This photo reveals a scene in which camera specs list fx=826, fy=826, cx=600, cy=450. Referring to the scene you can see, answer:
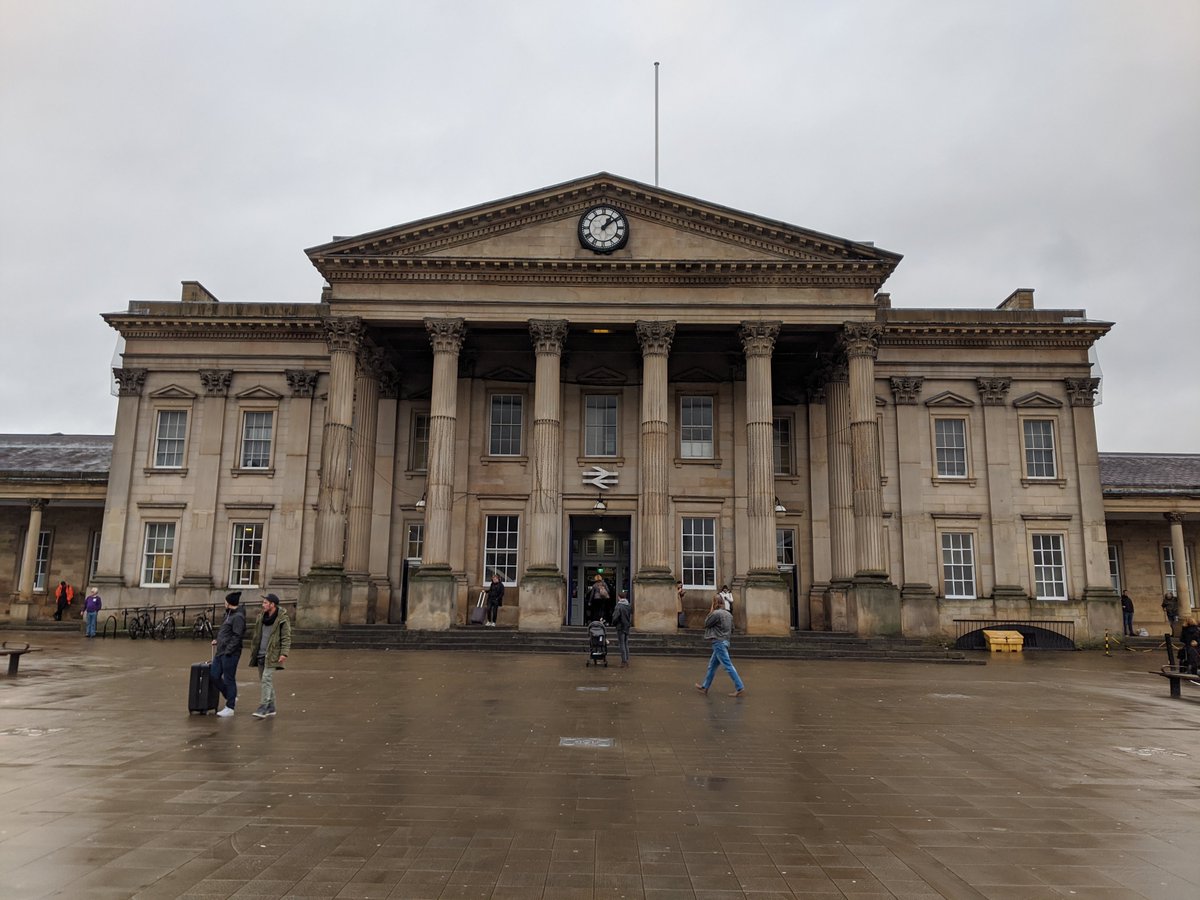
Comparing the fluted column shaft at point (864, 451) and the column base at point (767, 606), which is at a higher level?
the fluted column shaft at point (864, 451)

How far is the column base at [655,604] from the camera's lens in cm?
2550

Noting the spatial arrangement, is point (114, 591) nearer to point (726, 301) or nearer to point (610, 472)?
point (610, 472)

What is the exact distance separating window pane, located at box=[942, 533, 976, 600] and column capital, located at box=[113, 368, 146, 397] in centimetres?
3185

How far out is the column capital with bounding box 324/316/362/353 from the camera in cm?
2783

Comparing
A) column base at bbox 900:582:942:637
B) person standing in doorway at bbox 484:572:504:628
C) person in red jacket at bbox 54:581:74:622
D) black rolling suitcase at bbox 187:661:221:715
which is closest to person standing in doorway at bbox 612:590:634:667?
person standing in doorway at bbox 484:572:504:628

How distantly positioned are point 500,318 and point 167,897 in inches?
959

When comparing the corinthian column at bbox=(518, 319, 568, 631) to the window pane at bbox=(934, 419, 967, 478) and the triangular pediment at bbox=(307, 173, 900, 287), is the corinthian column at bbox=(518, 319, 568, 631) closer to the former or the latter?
the triangular pediment at bbox=(307, 173, 900, 287)

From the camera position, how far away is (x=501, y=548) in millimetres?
30938

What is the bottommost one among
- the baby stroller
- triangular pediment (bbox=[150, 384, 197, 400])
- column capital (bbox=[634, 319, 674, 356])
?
the baby stroller

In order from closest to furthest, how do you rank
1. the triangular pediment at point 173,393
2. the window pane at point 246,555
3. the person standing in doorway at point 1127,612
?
the window pane at point 246,555
the triangular pediment at point 173,393
the person standing in doorway at point 1127,612

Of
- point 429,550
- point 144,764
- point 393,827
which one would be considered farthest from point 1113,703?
point 429,550

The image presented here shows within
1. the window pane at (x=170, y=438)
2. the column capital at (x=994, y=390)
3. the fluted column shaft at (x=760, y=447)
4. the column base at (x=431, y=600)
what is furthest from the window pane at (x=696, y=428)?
the window pane at (x=170, y=438)

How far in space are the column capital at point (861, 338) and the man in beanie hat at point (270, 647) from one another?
21.3 metres

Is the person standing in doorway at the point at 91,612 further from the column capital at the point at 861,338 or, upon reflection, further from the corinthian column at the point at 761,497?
the column capital at the point at 861,338
